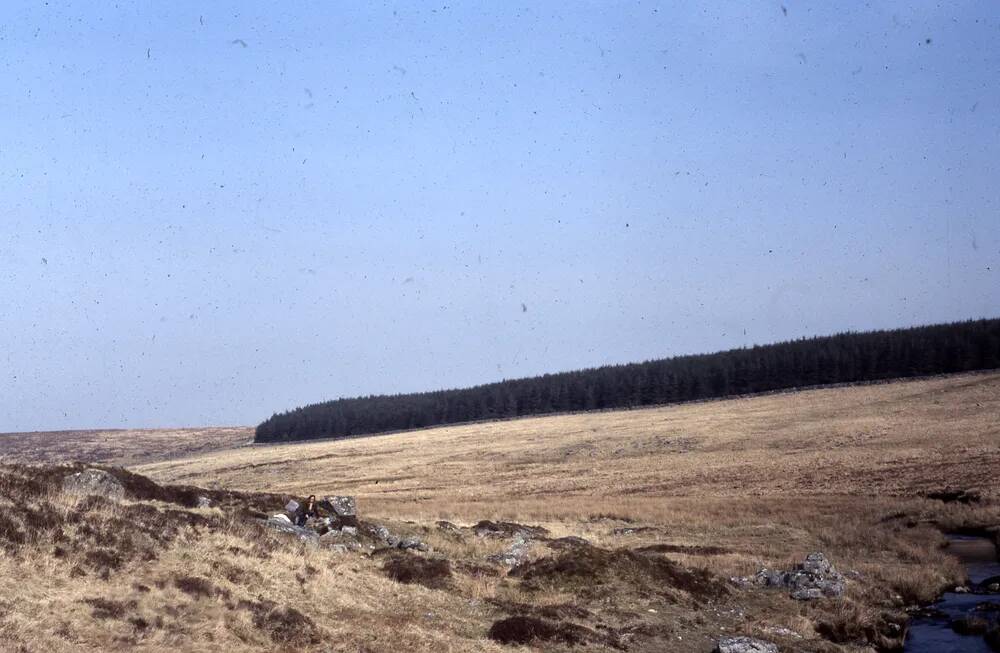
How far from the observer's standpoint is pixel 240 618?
56.0 feet

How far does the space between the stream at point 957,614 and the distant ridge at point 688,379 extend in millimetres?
90800

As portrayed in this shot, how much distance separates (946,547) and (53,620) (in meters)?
31.8

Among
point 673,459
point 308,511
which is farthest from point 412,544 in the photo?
point 673,459

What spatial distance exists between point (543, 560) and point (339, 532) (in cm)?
668

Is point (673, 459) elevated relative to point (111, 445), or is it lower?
lower

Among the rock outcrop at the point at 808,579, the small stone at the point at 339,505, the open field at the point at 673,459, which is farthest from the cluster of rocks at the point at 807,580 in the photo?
the open field at the point at 673,459

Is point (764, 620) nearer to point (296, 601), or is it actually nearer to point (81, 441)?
point (296, 601)

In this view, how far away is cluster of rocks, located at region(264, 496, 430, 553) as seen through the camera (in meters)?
25.7

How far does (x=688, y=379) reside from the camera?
13688 centimetres

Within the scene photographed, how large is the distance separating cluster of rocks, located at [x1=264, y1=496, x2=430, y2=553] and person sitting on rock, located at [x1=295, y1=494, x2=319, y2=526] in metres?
0.15

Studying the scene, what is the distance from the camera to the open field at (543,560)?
16812 mm

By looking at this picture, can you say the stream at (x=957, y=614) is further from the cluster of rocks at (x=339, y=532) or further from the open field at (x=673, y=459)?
the cluster of rocks at (x=339, y=532)

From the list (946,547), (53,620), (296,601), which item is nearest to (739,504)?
(946,547)

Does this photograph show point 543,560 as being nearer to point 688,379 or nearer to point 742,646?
point 742,646
